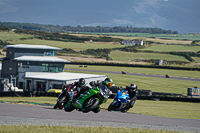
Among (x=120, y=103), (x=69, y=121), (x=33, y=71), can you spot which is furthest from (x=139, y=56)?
(x=120, y=103)

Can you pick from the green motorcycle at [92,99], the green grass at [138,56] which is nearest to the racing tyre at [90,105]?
the green motorcycle at [92,99]

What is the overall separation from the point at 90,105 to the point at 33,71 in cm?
5921

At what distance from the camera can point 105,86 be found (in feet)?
45.0

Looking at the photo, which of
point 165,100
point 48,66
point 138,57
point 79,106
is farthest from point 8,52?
point 138,57

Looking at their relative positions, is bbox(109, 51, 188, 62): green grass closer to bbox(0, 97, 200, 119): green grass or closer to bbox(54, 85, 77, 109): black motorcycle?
bbox(0, 97, 200, 119): green grass

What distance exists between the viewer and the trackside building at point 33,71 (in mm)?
63375

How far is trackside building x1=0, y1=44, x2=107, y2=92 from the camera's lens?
6338cm

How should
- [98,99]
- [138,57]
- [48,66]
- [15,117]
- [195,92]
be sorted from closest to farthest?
[98,99]
[15,117]
[195,92]
[48,66]
[138,57]

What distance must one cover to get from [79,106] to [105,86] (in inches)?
54.0

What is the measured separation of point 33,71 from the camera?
71312 mm

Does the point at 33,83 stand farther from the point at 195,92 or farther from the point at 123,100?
the point at 123,100

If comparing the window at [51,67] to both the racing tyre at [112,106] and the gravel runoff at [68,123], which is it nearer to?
the gravel runoff at [68,123]

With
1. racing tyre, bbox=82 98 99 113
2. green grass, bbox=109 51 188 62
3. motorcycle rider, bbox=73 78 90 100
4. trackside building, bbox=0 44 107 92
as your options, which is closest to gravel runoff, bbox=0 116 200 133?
motorcycle rider, bbox=73 78 90 100

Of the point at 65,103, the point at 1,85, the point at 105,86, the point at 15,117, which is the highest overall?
the point at 105,86
